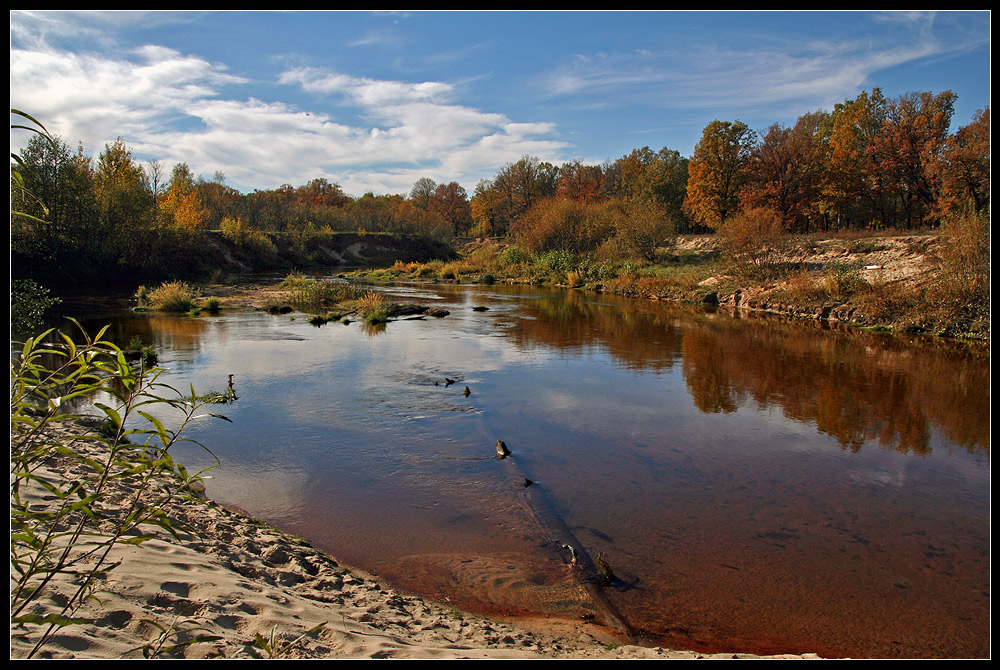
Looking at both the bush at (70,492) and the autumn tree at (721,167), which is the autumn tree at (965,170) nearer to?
the autumn tree at (721,167)

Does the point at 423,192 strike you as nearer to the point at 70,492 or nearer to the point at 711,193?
the point at 711,193

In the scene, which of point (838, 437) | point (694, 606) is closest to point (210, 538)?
point (694, 606)

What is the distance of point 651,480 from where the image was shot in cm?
770

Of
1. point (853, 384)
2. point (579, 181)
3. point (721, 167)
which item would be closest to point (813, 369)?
point (853, 384)

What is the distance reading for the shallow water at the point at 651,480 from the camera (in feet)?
16.4

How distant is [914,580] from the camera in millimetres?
5422

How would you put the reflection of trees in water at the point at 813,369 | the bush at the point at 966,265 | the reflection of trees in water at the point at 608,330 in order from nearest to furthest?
the reflection of trees in water at the point at 813,369
the reflection of trees in water at the point at 608,330
the bush at the point at 966,265

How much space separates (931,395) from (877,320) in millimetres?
10692

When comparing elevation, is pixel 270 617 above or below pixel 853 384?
above

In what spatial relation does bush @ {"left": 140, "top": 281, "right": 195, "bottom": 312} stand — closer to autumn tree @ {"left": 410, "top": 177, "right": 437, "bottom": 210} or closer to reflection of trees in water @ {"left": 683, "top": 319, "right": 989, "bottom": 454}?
reflection of trees in water @ {"left": 683, "top": 319, "right": 989, "bottom": 454}

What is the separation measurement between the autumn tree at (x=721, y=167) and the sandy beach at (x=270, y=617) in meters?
46.3

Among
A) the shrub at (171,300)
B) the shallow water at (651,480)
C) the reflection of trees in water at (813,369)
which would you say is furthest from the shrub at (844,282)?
the shrub at (171,300)

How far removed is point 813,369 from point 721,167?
37.2 meters
